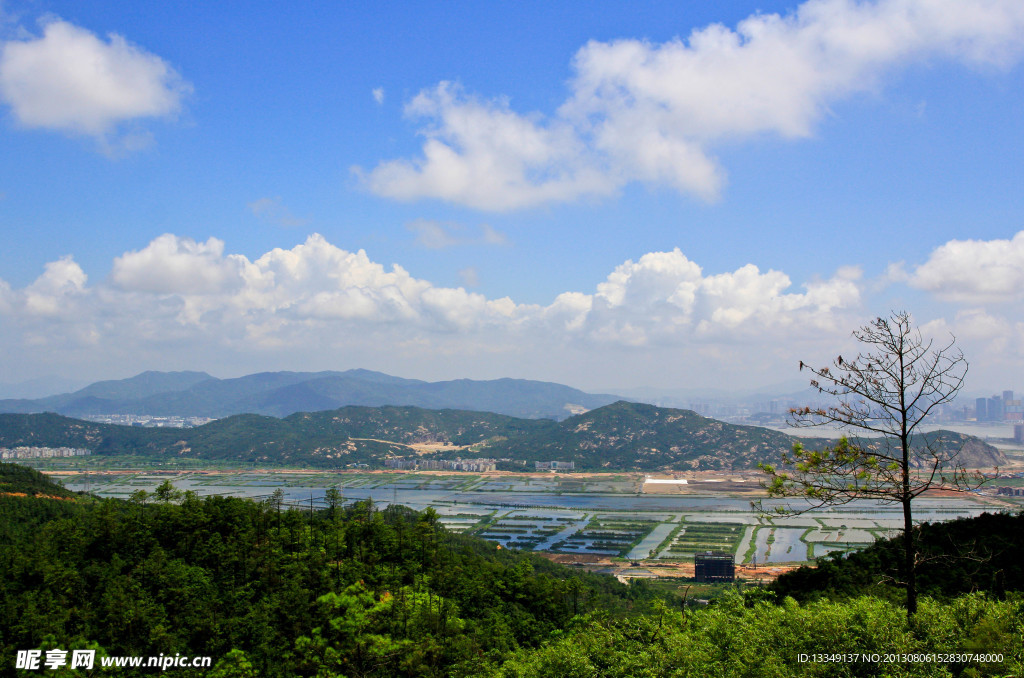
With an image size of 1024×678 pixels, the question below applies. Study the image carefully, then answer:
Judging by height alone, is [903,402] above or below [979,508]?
above

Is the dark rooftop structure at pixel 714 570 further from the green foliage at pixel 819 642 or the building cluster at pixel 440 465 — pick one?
the building cluster at pixel 440 465

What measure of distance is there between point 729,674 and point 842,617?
1.72m

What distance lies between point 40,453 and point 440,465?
8010 centimetres

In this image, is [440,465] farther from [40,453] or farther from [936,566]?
[936,566]

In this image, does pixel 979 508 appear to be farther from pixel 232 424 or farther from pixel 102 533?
pixel 232 424

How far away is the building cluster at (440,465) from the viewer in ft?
413

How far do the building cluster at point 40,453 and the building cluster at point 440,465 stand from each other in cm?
6359

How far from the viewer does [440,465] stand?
127812 millimetres

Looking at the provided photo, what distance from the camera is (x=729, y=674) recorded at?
904 cm

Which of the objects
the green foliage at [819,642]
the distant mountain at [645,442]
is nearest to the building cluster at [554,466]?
the distant mountain at [645,442]

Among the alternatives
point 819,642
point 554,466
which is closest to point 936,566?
point 819,642

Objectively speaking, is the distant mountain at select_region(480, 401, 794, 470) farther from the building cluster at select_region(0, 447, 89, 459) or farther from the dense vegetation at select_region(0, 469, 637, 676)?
the dense vegetation at select_region(0, 469, 637, 676)

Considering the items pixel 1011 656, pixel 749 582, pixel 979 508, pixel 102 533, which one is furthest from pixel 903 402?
pixel 979 508

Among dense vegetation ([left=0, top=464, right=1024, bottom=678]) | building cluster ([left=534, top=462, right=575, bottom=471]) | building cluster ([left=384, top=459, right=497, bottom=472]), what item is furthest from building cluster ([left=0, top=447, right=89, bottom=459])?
dense vegetation ([left=0, top=464, right=1024, bottom=678])
